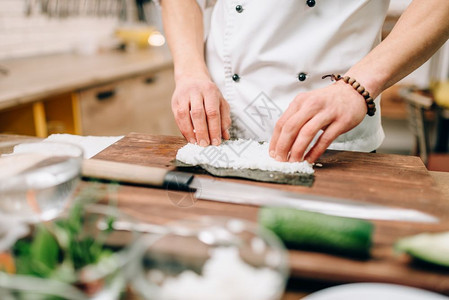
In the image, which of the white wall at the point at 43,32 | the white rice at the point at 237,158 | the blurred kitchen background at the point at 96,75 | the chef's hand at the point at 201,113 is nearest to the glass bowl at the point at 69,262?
the white rice at the point at 237,158

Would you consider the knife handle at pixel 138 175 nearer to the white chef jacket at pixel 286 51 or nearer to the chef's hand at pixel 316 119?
the chef's hand at pixel 316 119

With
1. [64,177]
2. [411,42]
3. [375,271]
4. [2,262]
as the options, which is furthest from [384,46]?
[2,262]

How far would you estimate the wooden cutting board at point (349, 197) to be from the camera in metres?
0.52

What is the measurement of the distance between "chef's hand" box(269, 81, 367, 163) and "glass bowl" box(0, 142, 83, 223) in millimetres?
388

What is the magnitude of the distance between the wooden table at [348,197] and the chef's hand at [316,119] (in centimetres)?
7

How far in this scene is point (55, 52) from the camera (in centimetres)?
287

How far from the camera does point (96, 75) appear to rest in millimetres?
2053

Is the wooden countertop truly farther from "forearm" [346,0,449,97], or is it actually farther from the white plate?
the white plate

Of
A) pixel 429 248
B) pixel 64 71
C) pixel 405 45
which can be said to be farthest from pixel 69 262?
pixel 64 71

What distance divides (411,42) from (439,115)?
7.56 feet

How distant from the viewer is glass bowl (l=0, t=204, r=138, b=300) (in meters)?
0.38

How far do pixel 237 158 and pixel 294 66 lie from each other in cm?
35

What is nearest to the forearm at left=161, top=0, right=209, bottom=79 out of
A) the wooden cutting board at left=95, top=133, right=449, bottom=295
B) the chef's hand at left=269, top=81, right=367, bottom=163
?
the wooden cutting board at left=95, top=133, right=449, bottom=295

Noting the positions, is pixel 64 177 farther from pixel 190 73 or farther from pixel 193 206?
pixel 190 73
